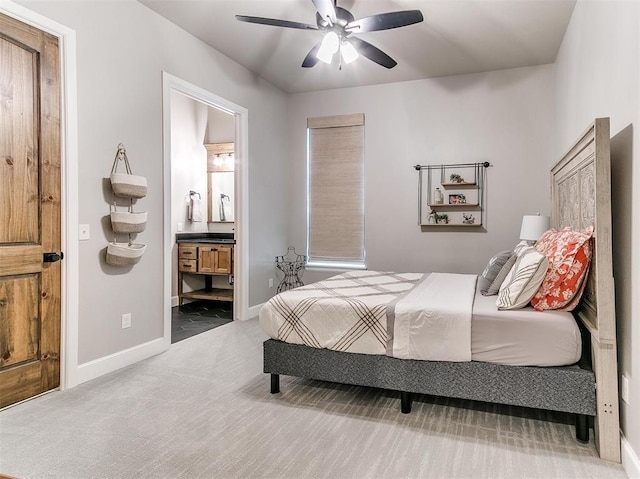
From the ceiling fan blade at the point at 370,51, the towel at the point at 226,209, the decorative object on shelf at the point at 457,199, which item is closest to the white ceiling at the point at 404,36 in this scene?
the ceiling fan blade at the point at 370,51

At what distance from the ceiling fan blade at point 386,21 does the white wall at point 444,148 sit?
2.33m

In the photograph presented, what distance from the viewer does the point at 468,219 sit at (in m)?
5.12

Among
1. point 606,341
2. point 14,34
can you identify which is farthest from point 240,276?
point 606,341

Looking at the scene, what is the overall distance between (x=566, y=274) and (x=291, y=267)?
3.88 metres

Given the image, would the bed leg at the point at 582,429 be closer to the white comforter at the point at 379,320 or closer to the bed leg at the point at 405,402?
the white comforter at the point at 379,320

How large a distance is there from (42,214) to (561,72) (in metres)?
4.71

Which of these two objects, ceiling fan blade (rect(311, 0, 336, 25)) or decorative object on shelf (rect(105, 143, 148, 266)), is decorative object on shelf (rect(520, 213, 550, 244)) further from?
decorative object on shelf (rect(105, 143, 148, 266))

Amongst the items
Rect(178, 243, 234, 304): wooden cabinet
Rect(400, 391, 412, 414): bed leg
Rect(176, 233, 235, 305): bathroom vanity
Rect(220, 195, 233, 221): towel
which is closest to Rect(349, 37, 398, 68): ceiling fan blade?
Rect(400, 391, 412, 414): bed leg

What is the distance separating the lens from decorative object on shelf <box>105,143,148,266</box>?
320 centimetres

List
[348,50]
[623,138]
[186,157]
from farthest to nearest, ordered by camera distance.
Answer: [186,157]
[348,50]
[623,138]

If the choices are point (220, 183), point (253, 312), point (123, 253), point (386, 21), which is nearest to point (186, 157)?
point (220, 183)

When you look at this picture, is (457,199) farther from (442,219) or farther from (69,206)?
(69,206)

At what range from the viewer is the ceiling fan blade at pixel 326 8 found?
9.47ft

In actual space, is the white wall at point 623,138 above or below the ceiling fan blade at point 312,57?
below
